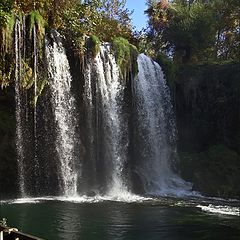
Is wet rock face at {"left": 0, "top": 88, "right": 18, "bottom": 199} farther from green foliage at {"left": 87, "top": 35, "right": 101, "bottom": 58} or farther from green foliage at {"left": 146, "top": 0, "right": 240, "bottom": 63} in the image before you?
green foliage at {"left": 146, "top": 0, "right": 240, "bottom": 63}

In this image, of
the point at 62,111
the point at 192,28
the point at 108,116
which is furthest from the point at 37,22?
the point at 192,28

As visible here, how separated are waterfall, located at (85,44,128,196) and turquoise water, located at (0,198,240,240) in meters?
5.04

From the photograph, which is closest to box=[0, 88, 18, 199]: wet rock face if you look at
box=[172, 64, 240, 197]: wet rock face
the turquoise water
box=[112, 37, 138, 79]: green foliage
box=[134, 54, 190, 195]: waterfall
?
the turquoise water

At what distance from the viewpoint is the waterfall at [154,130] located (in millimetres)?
25203

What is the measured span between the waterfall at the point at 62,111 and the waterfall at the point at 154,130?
4.17m

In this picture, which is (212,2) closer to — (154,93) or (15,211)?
(154,93)

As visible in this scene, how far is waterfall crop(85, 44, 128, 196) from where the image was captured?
23.5m

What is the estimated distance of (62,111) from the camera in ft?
73.5

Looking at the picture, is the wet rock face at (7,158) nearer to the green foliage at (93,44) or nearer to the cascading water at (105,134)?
the cascading water at (105,134)

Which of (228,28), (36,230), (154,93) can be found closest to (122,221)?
(36,230)

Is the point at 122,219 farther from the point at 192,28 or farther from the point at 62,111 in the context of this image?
the point at 192,28

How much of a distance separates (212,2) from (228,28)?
2624 millimetres

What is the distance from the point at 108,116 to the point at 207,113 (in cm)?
735

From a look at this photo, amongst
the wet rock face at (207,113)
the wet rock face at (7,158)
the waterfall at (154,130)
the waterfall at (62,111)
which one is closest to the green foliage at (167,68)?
the waterfall at (154,130)
